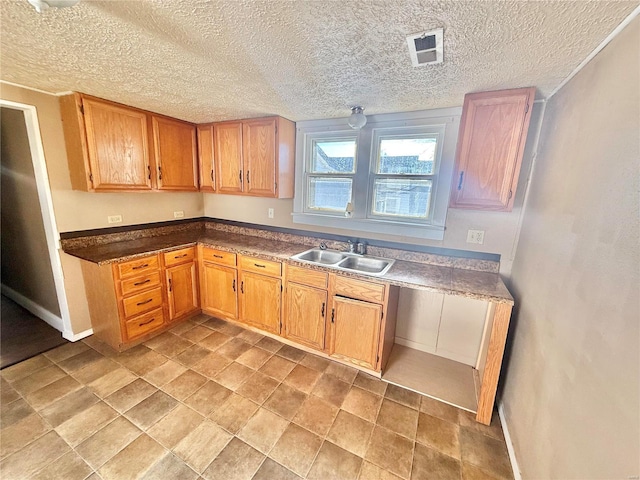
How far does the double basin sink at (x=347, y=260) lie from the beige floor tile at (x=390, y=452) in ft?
3.83

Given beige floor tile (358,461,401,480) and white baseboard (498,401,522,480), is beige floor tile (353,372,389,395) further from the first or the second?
white baseboard (498,401,522,480)

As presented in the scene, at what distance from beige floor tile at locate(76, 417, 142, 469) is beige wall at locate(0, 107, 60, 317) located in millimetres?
1600

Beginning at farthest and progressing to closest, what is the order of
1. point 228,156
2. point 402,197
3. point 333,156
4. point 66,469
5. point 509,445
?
point 228,156
point 333,156
point 402,197
point 509,445
point 66,469

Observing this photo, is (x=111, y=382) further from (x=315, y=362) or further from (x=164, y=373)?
(x=315, y=362)

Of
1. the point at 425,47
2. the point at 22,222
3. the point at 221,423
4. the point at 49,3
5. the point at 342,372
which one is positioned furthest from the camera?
the point at 22,222

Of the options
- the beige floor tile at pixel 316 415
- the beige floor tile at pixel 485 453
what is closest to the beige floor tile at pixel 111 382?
the beige floor tile at pixel 316 415

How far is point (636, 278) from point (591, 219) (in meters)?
0.37

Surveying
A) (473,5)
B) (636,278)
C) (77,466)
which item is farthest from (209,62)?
(77,466)

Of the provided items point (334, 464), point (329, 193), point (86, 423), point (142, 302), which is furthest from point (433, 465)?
point (142, 302)

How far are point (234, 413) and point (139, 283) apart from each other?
1.48 metres

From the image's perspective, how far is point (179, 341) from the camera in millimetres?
2512

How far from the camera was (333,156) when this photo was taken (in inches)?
105

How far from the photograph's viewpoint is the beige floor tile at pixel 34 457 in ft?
4.44

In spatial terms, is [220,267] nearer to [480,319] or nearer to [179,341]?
[179,341]
